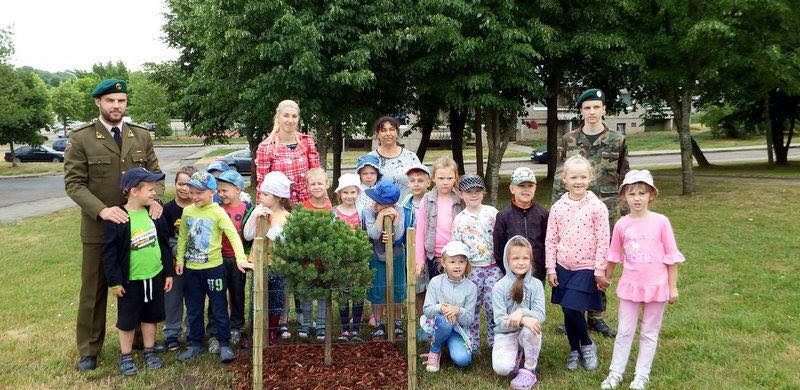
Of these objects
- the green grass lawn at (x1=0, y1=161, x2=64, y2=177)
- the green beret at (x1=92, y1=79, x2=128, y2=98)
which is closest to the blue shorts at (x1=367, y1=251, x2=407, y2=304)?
the green beret at (x1=92, y1=79, x2=128, y2=98)

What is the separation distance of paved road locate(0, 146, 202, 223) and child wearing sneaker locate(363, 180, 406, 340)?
13.6 m

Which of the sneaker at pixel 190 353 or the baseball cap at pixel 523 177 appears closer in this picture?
the baseball cap at pixel 523 177

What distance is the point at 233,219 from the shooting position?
5.34 meters

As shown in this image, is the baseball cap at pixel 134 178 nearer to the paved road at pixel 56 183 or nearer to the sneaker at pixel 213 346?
the sneaker at pixel 213 346

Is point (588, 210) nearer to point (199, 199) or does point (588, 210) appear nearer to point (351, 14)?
point (199, 199)

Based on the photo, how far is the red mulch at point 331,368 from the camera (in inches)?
177

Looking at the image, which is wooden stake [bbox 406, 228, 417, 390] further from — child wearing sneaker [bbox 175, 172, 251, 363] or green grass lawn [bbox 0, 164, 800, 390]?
child wearing sneaker [bbox 175, 172, 251, 363]

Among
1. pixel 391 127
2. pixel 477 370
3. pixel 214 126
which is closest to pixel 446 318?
pixel 477 370

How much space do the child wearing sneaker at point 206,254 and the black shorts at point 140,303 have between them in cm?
23

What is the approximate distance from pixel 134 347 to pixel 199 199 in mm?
1538

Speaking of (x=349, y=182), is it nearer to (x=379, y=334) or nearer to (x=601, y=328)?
(x=379, y=334)

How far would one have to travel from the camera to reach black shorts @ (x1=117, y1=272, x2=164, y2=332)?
4781 millimetres

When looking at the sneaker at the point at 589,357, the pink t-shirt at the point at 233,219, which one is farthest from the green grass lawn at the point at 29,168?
the sneaker at the point at 589,357

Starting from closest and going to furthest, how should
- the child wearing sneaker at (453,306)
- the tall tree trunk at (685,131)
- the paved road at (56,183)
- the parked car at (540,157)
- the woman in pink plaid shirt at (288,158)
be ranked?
the child wearing sneaker at (453,306)
the woman in pink plaid shirt at (288,158)
the tall tree trunk at (685,131)
the paved road at (56,183)
the parked car at (540,157)
